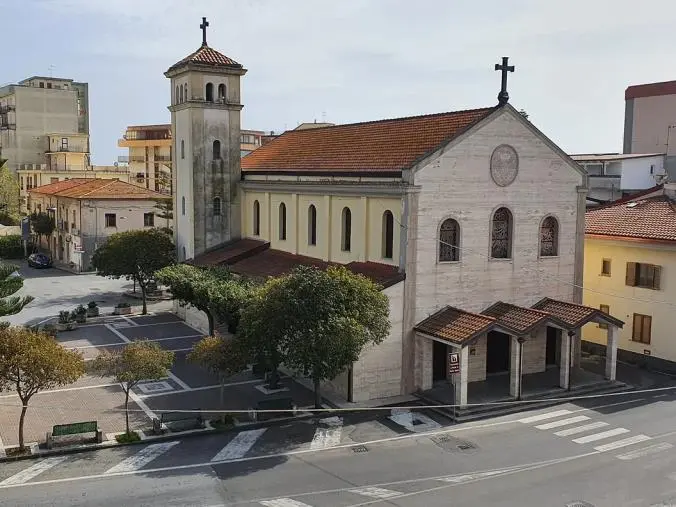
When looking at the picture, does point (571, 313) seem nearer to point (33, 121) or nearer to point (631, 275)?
point (631, 275)

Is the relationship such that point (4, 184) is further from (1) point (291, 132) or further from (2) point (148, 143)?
(1) point (291, 132)

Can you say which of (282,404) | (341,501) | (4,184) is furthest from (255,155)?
(4,184)

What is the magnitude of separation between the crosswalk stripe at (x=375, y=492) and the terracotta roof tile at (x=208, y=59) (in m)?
28.2

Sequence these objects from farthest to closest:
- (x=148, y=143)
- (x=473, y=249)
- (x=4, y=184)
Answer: (x=148, y=143), (x=4, y=184), (x=473, y=249)

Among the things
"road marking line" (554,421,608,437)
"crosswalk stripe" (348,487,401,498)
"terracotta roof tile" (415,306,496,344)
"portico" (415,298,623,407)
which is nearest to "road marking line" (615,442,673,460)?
"road marking line" (554,421,608,437)

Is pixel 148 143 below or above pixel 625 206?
above

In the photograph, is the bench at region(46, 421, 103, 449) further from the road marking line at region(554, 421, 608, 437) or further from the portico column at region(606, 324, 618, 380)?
the portico column at region(606, 324, 618, 380)

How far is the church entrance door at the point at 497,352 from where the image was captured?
99.7 ft

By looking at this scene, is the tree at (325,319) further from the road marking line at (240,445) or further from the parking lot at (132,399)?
the parking lot at (132,399)

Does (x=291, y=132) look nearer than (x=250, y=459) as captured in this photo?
No

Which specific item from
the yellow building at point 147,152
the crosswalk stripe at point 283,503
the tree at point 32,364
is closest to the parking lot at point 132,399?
the tree at point 32,364

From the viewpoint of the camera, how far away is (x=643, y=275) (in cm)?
3350

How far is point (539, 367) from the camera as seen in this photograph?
3116 cm

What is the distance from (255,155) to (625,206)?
2180 centimetres
